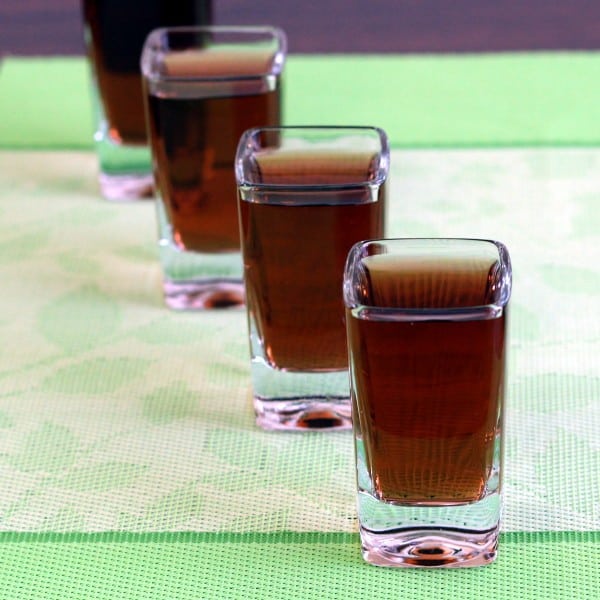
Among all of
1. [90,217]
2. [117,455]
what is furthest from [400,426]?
[90,217]

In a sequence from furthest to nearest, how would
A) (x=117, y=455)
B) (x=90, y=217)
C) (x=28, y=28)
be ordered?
(x=28, y=28) < (x=90, y=217) < (x=117, y=455)

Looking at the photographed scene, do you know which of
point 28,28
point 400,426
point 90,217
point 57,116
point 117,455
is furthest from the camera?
point 28,28

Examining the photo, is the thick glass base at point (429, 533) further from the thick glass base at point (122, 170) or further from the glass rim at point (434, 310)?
the thick glass base at point (122, 170)

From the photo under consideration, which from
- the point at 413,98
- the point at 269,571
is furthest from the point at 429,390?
the point at 413,98

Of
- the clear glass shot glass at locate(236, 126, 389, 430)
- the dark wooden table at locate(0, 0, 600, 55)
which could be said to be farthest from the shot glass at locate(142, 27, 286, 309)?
the dark wooden table at locate(0, 0, 600, 55)

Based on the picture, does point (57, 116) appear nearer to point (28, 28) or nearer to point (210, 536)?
point (210, 536)
